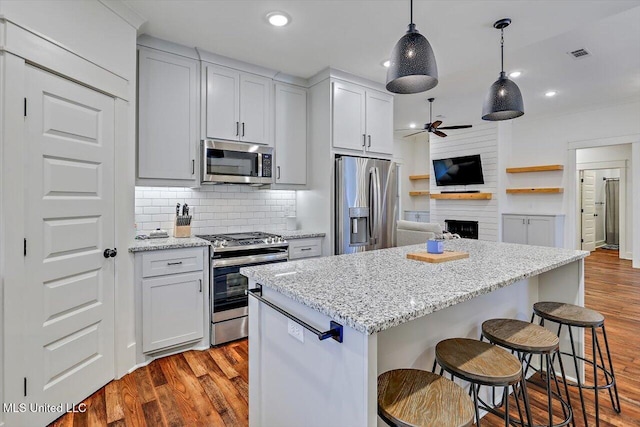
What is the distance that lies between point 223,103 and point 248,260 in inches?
60.0

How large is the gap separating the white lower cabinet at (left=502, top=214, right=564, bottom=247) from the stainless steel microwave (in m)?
4.90

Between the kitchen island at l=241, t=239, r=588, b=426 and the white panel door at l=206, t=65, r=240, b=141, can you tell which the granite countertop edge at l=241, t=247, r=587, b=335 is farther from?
the white panel door at l=206, t=65, r=240, b=141

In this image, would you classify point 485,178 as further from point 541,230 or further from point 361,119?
point 361,119

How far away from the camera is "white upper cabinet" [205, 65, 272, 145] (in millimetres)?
3166

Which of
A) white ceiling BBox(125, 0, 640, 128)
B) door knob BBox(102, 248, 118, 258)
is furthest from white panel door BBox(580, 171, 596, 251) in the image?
door knob BBox(102, 248, 118, 258)

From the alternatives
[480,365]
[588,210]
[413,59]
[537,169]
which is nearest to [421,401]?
[480,365]

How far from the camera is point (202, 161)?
3107 millimetres

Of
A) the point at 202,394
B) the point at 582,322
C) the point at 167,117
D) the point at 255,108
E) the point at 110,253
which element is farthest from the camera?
the point at 255,108

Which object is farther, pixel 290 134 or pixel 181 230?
pixel 290 134

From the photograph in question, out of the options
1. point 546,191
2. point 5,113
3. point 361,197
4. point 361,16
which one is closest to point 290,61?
point 361,16

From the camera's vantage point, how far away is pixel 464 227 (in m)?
6.82

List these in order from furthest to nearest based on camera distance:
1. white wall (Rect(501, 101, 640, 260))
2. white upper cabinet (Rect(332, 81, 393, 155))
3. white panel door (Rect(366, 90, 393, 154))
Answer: white wall (Rect(501, 101, 640, 260)), white panel door (Rect(366, 90, 393, 154)), white upper cabinet (Rect(332, 81, 393, 155))

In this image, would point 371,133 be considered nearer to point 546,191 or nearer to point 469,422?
point 469,422

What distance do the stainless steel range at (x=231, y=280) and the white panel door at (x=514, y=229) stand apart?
16.4 ft
